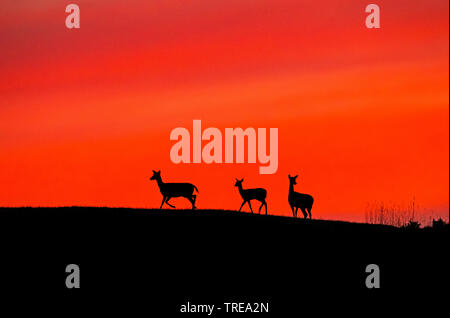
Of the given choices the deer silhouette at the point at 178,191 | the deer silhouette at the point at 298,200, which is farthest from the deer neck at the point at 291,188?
the deer silhouette at the point at 178,191

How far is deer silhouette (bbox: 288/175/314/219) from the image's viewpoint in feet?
132

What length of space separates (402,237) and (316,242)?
475 centimetres

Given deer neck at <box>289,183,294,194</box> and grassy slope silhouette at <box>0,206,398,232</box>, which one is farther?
deer neck at <box>289,183,294,194</box>

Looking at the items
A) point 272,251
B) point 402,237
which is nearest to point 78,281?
point 272,251

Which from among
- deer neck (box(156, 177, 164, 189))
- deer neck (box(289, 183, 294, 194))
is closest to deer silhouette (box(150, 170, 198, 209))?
deer neck (box(156, 177, 164, 189))

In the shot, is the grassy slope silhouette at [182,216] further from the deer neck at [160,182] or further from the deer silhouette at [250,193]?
the deer neck at [160,182]

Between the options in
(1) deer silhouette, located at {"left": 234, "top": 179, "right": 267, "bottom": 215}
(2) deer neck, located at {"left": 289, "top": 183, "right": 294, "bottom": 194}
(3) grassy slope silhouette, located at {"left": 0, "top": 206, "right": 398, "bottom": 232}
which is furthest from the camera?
(1) deer silhouette, located at {"left": 234, "top": 179, "right": 267, "bottom": 215}

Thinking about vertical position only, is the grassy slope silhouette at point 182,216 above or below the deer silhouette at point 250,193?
below

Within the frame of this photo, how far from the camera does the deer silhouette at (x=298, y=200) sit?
1582 inches

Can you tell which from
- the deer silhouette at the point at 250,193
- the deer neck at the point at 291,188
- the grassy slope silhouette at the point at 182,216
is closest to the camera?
the grassy slope silhouette at the point at 182,216

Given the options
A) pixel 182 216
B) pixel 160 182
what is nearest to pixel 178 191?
pixel 160 182

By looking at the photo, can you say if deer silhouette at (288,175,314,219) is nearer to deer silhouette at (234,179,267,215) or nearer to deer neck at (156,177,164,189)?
deer silhouette at (234,179,267,215)

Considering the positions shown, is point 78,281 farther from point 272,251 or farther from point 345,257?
point 345,257
